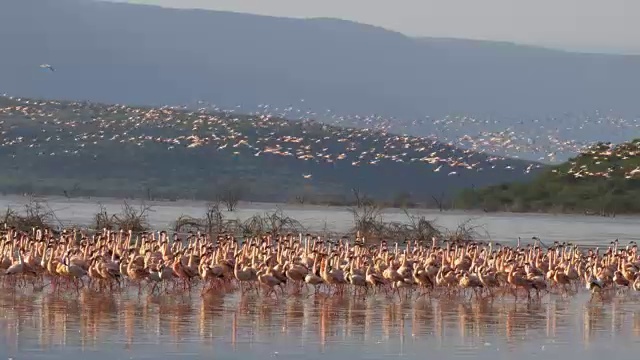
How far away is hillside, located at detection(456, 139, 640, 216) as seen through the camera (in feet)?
199

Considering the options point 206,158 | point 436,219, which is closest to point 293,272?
point 436,219

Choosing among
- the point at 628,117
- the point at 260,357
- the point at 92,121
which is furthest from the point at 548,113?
the point at 260,357

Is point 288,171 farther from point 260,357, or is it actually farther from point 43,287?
point 260,357

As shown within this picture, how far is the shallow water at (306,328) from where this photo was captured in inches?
771

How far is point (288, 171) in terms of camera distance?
6838 cm

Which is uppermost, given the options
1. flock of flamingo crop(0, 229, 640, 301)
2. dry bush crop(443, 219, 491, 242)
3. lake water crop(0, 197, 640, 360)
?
dry bush crop(443, 219, 491, 242)

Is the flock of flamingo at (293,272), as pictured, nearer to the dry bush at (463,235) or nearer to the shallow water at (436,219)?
the dry bush at (463,235)

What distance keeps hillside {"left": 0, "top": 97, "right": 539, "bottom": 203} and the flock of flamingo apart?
31.8 m

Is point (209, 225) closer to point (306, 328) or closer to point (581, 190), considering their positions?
point (306, 328)

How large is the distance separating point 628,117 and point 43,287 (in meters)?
168

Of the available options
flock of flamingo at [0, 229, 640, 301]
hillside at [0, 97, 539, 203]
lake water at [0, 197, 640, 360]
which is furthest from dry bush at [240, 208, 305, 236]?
hillside at [0, 97, 539, 203]

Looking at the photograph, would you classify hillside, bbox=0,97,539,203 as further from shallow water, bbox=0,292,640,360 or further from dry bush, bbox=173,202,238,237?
shallow water, bbox=0,292,640,360

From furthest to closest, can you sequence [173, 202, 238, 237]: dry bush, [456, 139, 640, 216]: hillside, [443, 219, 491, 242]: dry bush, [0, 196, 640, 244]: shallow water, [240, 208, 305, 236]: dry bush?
[456, 139, 640, 216]: hillside
[0, 196, 640, 244]: shallow water
[173, 202, 238, 237]: dry bush
[240, 208, 305, 236]: dry bush
[443, 219, 491, 242]: dry bush

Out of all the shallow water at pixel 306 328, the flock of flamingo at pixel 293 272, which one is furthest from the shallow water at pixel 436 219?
the shallow water at pixel 306 328
